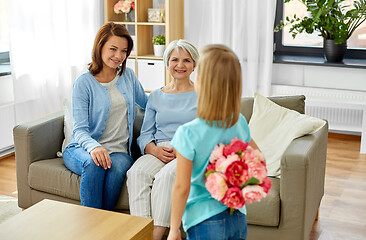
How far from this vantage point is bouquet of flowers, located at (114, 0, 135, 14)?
489 cm

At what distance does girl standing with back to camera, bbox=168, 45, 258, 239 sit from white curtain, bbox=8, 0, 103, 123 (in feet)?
Result: 9.17

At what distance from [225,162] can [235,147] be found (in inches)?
2.3

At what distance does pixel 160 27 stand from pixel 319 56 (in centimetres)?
154

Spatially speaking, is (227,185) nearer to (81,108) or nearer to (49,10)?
(81,108)

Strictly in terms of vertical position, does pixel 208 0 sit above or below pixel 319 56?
above

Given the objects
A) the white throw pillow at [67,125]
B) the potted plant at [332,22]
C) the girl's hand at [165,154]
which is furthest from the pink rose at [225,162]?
the potted plant at [332,22]

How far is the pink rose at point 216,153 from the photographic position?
1.60 m

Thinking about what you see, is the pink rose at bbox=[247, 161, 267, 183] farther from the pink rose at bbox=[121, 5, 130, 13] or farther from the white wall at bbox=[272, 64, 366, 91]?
the pink rose at bbox=[121, 5, 130, 13]

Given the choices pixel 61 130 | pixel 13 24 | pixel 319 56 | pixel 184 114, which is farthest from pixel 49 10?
pixel 319 56

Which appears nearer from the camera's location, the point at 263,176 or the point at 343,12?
the point at 263,176

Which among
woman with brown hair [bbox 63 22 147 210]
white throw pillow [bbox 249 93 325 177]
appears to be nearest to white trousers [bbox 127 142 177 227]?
woman with brown hair [bbox 63 22 147 210]

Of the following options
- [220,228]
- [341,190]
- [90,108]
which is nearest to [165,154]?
[90,108]

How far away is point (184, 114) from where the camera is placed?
2.76 meters

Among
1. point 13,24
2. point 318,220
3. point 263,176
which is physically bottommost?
point 318,220
